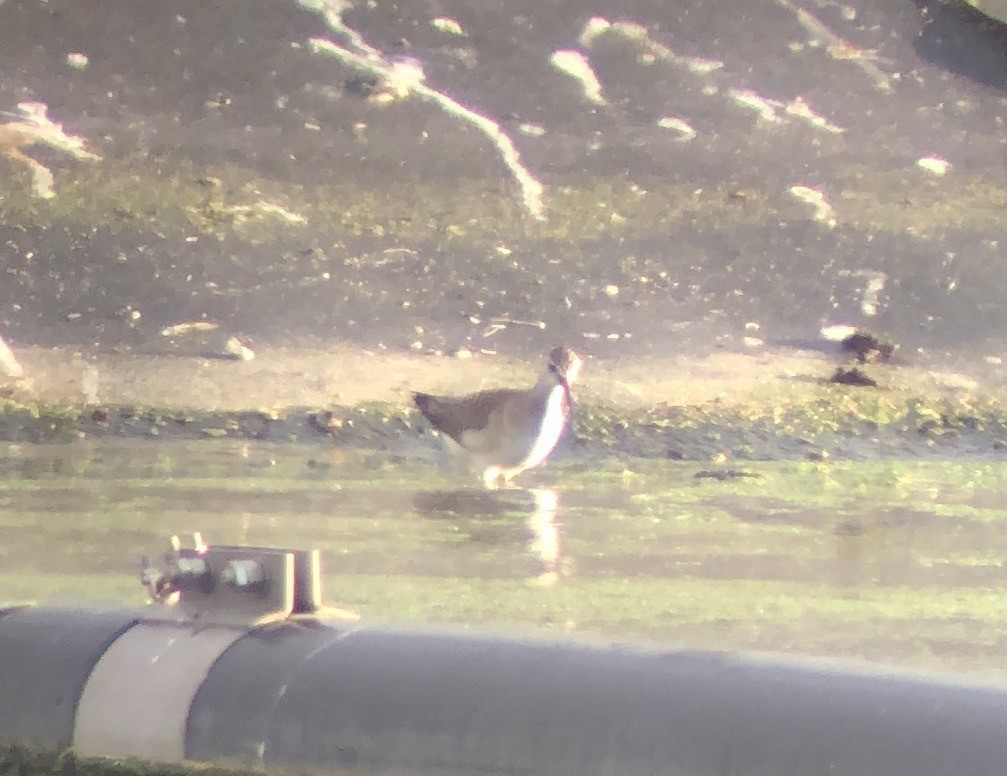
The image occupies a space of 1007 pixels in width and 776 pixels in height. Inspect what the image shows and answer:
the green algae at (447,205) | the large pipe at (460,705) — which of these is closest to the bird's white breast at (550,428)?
the green algae at (447,205)

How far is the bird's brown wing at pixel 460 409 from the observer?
3.78 ft

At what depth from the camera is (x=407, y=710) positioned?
29.2 inches

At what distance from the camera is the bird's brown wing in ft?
3.78

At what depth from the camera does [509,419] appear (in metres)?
1.15

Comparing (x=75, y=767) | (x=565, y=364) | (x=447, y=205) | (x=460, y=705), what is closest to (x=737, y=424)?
(x=565, y=364)

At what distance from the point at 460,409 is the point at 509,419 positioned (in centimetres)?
5

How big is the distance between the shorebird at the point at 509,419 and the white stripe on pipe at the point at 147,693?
38 centimetres

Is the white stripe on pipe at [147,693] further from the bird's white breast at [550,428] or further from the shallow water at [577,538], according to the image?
the bird's white breast at [550,428]

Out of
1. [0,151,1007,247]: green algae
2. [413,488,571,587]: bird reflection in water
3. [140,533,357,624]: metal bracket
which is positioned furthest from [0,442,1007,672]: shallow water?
[0,151,1007,247]: green algae

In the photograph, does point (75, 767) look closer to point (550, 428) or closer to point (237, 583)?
point (237, 583)

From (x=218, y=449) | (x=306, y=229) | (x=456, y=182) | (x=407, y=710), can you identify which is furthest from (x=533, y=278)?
(x=407, y=710)

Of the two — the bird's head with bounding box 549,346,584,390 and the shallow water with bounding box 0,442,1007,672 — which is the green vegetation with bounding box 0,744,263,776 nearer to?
the shallow water with bounding box 0,442,1007,672

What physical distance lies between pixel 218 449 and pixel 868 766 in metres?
0.74

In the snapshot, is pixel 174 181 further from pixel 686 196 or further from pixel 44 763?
pixel 44 763
